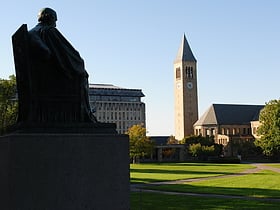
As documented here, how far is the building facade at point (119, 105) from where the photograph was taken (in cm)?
14275

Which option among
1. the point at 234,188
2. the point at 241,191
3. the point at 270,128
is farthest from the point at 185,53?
the point at 241,191

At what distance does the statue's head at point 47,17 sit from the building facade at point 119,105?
131327 millimetres

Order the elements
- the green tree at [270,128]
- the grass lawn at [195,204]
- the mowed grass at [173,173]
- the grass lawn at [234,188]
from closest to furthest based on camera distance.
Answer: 1. the grass lawn at [195,204]
2. the grass lawn at [234,188]
3. the mowed grass at [173,173]
4. the green tree at [270,128]

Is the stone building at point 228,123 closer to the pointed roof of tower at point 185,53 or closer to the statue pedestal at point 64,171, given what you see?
the pointed roof of tower at point 185,53

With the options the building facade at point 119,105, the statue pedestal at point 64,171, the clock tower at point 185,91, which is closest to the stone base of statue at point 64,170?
the statue pedestal at point 64,171

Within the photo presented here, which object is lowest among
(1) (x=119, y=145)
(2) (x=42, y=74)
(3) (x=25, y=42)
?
(1) (x=119, y=145)

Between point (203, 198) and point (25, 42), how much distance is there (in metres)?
13.6

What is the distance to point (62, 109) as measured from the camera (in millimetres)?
7289

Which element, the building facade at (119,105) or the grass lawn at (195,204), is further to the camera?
the building facade at (119,105)

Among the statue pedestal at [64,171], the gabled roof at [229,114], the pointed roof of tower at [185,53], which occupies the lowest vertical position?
the statue pedestal at [64,171]

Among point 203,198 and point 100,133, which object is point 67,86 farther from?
point 203,198

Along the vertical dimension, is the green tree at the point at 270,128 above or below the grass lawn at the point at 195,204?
above

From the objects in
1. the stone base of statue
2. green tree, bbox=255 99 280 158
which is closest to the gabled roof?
green tree, bbox=255 99 280 158

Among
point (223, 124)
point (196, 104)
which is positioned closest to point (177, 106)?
point (196, 104)
